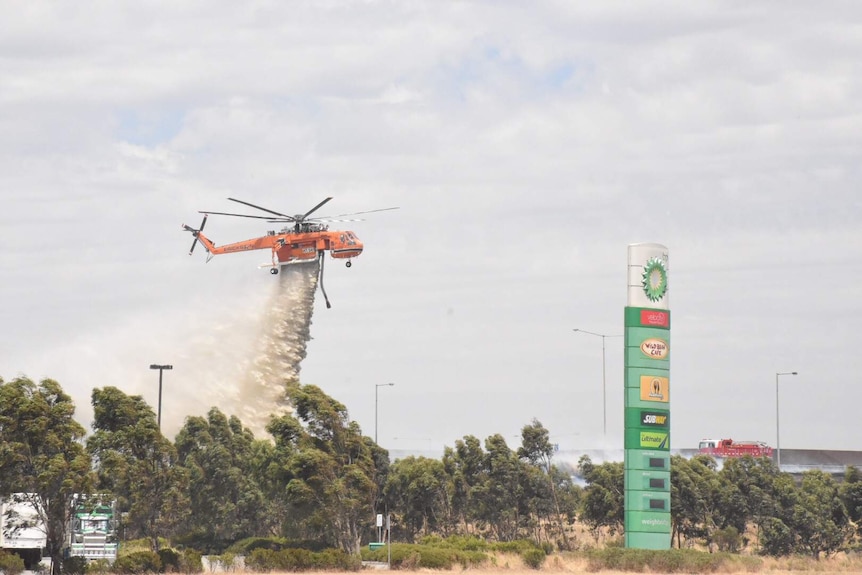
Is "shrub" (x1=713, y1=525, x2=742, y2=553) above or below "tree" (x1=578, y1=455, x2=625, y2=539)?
below

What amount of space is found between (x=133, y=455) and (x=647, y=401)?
25.8 metres

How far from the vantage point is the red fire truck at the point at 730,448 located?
131 m

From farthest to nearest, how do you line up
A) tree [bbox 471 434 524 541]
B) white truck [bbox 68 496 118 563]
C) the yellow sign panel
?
tree [bbox 471 434 524 541] < the yellow sign panel < white truck [bbox 68 496 118 563]

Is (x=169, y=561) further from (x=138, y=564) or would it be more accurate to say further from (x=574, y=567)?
(x=574, y=567)

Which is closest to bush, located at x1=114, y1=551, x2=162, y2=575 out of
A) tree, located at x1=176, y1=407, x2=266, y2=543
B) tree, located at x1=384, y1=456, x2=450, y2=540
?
tree, located at x1=176, y1=407, x2=266, y2=543

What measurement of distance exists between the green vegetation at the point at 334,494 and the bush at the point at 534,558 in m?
0.11

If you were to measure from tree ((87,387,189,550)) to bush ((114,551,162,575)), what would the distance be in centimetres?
330

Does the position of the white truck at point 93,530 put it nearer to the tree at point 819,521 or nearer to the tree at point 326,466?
the tree at point 326,466

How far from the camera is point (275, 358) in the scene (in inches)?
3861

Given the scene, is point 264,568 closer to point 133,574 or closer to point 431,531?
point 133,574

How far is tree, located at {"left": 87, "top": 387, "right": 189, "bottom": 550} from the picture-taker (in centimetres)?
6038

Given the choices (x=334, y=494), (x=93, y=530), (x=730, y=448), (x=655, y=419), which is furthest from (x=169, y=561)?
(x=730, y=448)

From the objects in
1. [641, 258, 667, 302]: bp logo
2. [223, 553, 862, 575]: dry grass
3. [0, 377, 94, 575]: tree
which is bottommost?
[223, 553, 862, 575]: dry grass

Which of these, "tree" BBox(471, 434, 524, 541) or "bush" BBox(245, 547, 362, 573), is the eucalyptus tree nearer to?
"tree" BBox(471, 434, 524, 541)
